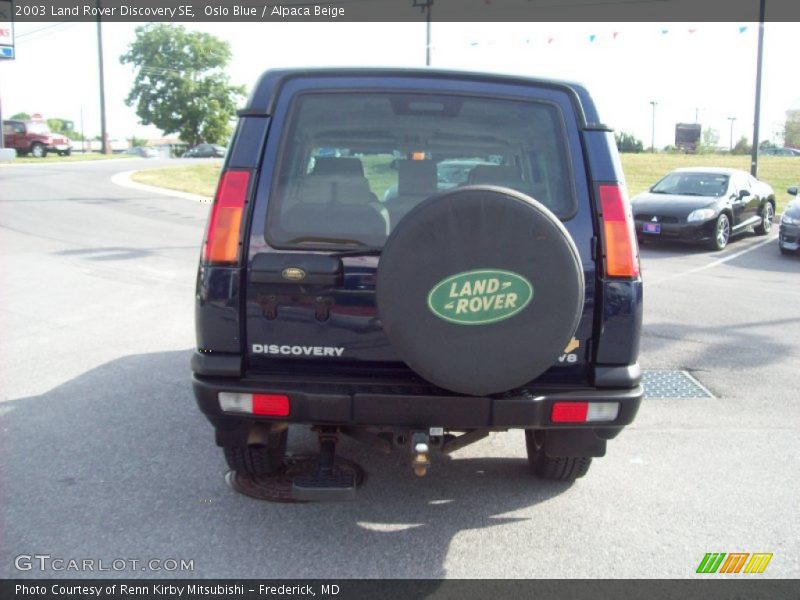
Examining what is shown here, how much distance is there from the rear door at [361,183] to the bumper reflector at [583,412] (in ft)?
0.52

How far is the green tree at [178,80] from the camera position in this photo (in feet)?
230

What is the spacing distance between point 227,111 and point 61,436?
7298cm

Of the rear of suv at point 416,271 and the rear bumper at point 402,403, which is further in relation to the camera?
the rear bumper at point 402,403

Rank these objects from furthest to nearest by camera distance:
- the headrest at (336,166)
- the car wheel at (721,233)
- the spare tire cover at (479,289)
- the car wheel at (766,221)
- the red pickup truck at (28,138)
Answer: the red pickup truck at (28,138) → the car wheel at (766,221) → the car wheel at (721,233) → the headrest at (336,166) → the spare tire cover at (479,289)

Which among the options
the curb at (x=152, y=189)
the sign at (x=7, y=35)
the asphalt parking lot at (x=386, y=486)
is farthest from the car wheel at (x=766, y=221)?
the sign at (x=7, y=35)

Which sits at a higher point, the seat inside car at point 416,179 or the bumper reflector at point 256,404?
the seat inside car at point 416,179

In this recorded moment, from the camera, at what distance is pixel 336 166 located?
364 centimetres

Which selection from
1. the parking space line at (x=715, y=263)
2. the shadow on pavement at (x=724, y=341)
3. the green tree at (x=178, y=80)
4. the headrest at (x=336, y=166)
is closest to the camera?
the headrest at (x=336, y=166)

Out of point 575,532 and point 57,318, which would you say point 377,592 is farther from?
point 57,318

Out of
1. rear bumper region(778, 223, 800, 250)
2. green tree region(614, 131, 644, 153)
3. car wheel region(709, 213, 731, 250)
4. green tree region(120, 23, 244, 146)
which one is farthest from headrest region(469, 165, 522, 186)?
green tree region(120, 23, 244, 146)

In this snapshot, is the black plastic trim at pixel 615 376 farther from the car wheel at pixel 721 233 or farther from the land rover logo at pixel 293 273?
the car wheel at pixel 721 233

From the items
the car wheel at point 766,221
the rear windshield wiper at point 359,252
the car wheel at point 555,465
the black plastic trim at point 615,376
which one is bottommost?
the car wheel at point 555,465

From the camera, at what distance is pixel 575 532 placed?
149 inches

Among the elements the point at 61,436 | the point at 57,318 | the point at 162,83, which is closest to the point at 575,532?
the point at 61,436
